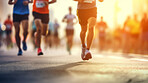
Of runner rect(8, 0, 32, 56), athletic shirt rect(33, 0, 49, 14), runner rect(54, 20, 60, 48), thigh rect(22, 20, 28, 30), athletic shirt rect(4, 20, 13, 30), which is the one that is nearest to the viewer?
athletic shirt rect(33, 0, 49, 14)

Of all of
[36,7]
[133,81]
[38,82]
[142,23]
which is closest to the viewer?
[38,82]

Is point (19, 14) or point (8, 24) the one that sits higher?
point (19, 14)

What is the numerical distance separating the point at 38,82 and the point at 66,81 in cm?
31

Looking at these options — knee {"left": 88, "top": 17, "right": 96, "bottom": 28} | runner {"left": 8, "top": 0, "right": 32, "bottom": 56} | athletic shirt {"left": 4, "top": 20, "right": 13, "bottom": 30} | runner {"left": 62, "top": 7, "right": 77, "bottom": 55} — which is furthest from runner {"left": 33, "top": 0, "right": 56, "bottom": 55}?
athletic shirt {"left": 4, "top": 20, "right": 13, "bottom": 30}

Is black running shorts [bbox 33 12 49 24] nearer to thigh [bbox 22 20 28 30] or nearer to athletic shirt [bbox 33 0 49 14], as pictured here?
athletic shirt [bbox 33 0 49 14]

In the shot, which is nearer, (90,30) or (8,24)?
(90,30)

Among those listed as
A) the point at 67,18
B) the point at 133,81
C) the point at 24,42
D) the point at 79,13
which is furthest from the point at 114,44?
the point at 133,81

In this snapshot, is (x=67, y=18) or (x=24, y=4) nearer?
(x=24, y=4)

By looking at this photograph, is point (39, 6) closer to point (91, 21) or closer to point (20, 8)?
point (20, 8)

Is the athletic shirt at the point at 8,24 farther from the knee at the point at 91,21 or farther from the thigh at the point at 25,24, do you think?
the knee at the point at 91,21

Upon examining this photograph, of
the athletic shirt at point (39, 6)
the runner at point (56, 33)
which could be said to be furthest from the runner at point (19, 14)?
the runner at point (56, 33)

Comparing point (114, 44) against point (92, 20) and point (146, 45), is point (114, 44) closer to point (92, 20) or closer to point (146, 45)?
point (146, 45)

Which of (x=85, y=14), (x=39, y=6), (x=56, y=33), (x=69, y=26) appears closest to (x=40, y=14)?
(x=39, y=6)

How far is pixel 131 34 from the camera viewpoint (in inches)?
739
